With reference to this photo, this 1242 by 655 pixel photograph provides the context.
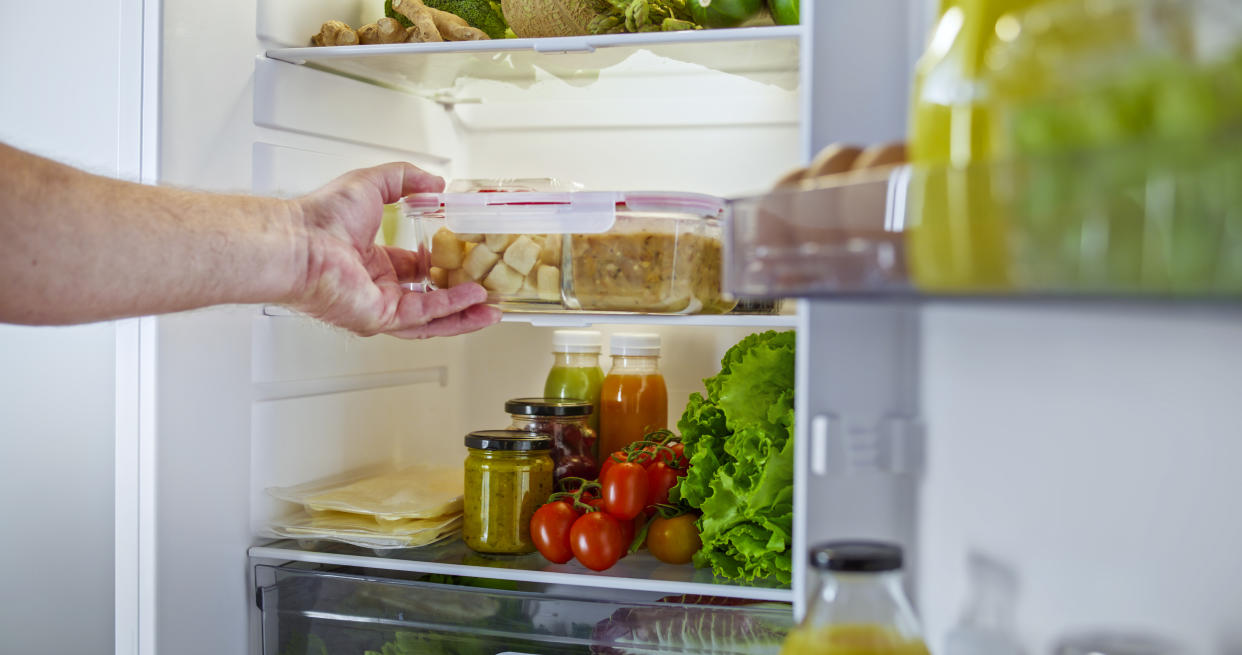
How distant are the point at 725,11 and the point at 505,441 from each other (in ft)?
2.31

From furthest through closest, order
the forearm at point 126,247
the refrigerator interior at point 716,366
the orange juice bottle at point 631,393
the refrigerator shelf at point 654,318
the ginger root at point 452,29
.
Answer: the orange juice bottle at point 631,393, the ginger root at point 452,29, the refrigerator shelf at point 654,318, the forearm at point 126,247, the refrigerator interior at point 716,366

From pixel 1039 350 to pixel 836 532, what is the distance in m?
0.25

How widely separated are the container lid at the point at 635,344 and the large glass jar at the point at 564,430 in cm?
11

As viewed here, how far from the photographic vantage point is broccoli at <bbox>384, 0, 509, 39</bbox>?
1.64m

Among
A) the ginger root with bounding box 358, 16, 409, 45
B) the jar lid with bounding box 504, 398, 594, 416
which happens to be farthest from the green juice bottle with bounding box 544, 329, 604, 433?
the ginger root with bounding box 358, 16, 409, 45

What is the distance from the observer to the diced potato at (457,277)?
1.37 m

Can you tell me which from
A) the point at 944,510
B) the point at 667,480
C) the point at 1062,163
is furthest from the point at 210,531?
the point at 1062,163

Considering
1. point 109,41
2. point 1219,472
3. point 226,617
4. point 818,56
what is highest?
point 109,41

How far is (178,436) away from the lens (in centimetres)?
137

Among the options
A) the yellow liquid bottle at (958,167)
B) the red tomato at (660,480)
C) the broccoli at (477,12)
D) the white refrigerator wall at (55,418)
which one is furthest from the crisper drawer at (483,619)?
the yellow liquid bottle at (958,167)

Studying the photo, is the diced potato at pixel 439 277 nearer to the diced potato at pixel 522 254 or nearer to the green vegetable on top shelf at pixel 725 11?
the diced potato at pixel 522 254

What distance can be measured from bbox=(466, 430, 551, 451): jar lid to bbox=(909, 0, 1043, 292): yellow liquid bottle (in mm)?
1084

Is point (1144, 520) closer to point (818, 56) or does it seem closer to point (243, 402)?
point (818, 56)

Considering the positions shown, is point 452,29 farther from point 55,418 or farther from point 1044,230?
point 1044,230
